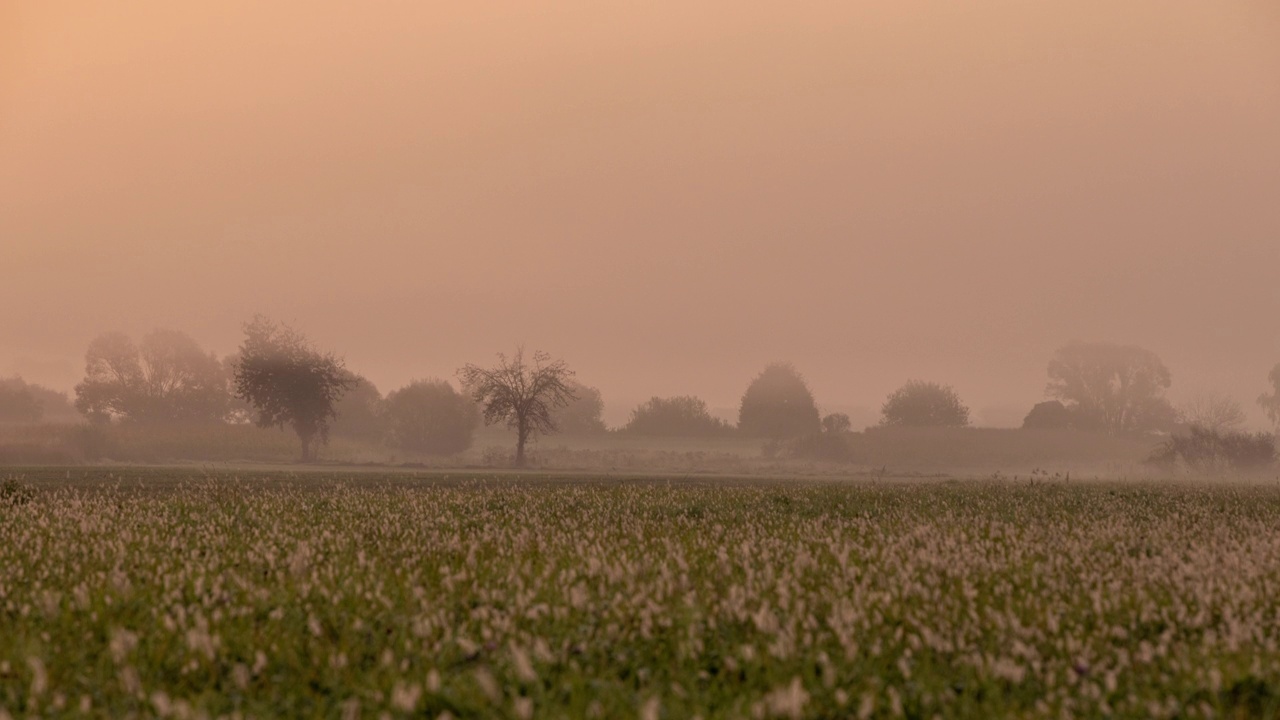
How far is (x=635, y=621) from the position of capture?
8359 mm

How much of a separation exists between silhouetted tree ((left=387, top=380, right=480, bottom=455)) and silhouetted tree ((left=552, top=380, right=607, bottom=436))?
26.7 m

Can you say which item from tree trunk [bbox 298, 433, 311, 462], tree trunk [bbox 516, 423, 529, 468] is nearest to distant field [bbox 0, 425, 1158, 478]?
tree trunk [bbox 298, 433, 311, 462]

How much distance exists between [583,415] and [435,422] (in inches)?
1570

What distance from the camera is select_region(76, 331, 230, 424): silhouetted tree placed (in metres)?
117

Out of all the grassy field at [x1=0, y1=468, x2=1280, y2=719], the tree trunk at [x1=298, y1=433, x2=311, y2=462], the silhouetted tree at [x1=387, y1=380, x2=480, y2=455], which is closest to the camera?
the grassy field at [x1=0, y1=468, x2=1280, y2=719]

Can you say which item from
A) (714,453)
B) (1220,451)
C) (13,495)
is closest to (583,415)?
(714,453)

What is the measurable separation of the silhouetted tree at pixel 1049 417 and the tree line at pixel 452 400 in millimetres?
112

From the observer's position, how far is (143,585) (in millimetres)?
10234

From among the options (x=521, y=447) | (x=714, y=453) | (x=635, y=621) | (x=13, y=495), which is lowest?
(x=635, y=621)

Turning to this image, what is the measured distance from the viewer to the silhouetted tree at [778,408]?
126750mm

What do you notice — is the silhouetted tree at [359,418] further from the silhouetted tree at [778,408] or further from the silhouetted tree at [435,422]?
the silhouetted tree at [778,408]

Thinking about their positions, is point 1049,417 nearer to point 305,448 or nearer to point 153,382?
point 305,448

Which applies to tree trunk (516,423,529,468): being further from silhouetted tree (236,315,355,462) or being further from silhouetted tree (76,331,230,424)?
silhouetted tree (76,331,230,424)

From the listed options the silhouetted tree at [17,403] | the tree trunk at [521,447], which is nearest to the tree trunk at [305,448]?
the tree trunk at [521,447]
